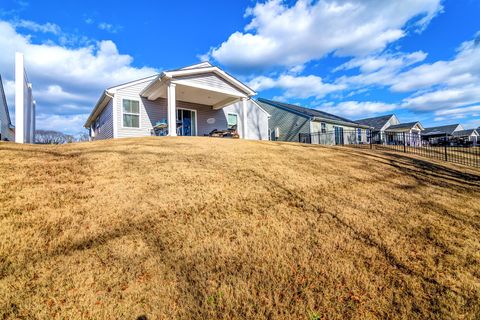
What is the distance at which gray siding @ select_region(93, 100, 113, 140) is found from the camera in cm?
1256

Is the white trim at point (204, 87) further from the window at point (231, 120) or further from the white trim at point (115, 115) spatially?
the white trim at point (115, 115)

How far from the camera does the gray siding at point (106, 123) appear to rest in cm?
1256

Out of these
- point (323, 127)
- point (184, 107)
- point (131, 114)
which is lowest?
point (131, 114)

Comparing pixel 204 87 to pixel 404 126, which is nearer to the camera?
pixel 204 87

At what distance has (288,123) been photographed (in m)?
23.6

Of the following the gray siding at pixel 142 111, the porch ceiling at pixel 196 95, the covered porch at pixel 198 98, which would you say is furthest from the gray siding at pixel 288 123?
the gray siding at pixel 142 111

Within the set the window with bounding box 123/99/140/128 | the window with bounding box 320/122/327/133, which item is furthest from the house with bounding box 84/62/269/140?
the window with bounding box 320/122/327/133

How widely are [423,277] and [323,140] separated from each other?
20.3 meters

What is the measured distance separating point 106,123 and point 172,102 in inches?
223

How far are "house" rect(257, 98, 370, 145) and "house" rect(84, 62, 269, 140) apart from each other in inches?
340

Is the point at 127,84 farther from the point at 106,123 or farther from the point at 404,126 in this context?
the point at 404,126

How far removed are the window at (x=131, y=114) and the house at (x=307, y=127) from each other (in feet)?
41.0

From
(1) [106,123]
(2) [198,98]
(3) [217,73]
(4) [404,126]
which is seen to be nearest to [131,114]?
(1) [106,123]

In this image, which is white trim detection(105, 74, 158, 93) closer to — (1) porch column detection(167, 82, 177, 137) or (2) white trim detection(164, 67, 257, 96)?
(1) porch column detection(167, 82, 177, 137)
